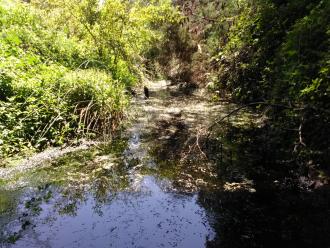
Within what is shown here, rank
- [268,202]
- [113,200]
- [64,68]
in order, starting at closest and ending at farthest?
1. [268,202]
2. [113,200]
3. [64,68]

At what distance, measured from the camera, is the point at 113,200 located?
562cm

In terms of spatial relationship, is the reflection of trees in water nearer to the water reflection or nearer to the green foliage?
the water reflection

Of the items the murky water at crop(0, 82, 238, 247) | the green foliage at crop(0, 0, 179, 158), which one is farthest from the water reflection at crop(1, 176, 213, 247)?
the green foliage at crop(0, 0, 179, 158)

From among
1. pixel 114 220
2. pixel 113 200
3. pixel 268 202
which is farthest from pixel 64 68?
pixel 268 202

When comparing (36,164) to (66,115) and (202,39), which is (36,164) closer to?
(66,115)

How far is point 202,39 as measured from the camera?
56.7ft

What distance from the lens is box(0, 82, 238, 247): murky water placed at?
4.52 m

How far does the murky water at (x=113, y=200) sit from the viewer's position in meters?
4.52

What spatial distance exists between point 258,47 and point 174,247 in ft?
20.7

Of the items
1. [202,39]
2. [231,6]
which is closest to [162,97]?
[202,39]

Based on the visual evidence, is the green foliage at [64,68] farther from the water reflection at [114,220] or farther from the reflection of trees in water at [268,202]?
the reflection of trees in water at [268,202]

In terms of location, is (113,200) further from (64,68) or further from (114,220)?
(64,68)

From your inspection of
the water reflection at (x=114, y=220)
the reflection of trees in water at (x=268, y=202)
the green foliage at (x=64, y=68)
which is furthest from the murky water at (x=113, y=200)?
the green foliage at (x=64, y=68)

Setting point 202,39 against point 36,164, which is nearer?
point 36,164
